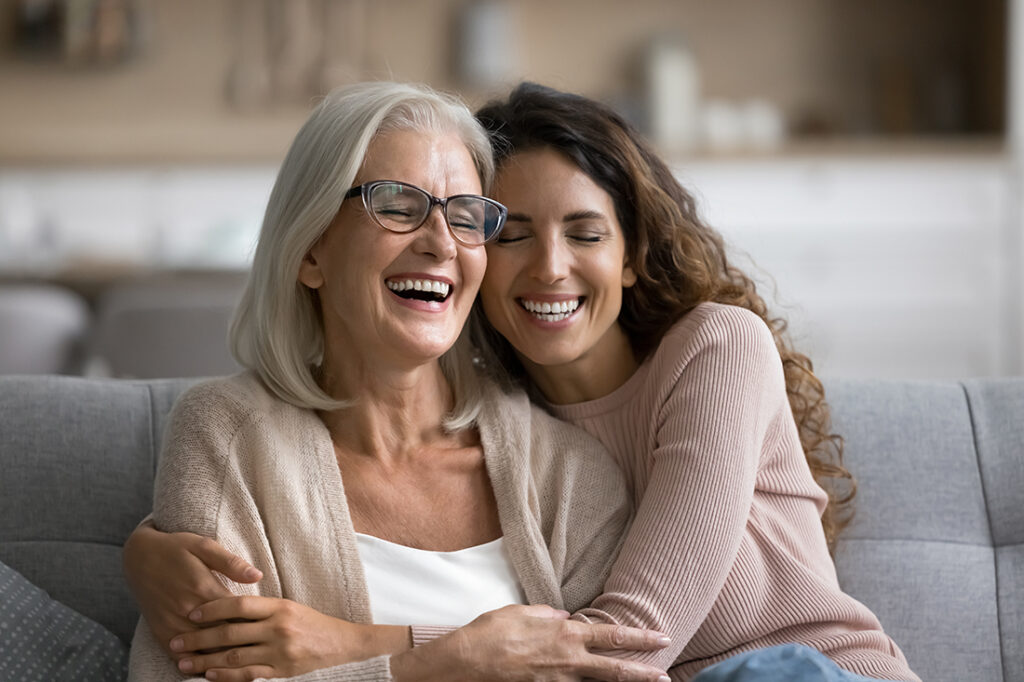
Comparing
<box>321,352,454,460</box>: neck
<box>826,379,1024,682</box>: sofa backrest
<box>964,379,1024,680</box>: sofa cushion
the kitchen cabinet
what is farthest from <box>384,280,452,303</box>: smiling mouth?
the kitchen cabinet

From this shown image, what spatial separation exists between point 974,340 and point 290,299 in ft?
15.8

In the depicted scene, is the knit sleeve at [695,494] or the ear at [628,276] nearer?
the knit sleeve at [695,494]

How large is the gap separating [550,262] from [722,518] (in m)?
0.44

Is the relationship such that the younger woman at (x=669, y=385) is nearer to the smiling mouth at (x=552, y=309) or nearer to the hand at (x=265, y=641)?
the smiling mouth at (x=552, y=309)

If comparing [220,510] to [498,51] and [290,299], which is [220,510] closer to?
[290,299]

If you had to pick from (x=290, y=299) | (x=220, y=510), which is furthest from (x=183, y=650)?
(x=290, y=299)

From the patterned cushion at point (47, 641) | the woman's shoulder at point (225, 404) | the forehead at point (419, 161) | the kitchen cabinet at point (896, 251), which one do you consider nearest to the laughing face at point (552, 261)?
the forehead at point (419, 161)

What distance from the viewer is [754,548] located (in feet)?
5.27

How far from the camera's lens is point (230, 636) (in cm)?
143

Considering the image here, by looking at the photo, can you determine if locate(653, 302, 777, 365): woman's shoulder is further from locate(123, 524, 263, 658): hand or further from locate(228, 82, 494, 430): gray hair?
locate(123, 524, 263, 658): hand

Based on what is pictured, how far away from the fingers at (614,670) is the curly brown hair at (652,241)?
504 millimetres

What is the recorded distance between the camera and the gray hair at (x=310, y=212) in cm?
158

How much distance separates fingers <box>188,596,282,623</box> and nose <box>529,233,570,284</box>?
0.59 m

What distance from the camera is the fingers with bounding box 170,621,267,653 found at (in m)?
1.43
